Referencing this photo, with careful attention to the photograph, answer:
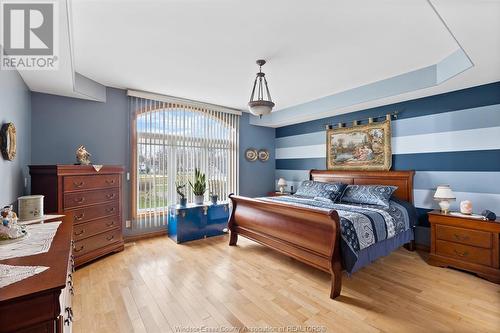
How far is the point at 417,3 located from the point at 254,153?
4.04 meters

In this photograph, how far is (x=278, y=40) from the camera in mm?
2346

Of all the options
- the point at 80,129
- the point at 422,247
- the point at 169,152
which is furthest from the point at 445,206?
the point at 80,129

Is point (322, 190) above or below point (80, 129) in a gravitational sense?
below

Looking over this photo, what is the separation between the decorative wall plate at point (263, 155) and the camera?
5.64 meters

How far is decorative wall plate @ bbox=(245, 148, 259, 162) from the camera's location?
213 inches

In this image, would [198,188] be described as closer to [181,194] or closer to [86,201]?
[181,194]

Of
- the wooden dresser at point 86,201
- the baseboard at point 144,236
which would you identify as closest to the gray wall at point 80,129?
the baseboard at point 144,236

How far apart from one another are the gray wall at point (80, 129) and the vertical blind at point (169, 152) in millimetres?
183

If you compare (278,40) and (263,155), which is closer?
(278,40)

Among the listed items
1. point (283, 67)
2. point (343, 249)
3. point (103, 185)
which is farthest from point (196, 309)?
point (283, 67)

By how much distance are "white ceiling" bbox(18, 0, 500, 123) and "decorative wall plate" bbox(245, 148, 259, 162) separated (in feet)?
6.89

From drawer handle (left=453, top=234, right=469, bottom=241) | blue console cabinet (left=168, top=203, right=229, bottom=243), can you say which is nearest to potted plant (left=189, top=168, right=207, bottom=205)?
blue console cabinet (left=168, top=203, right=229, bottom=243)

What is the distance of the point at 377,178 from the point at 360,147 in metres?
0.64

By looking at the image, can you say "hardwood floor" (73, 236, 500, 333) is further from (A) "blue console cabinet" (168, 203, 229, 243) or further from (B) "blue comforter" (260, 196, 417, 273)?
(A) "blue console cabinet" (168, 203, 229, 243)
